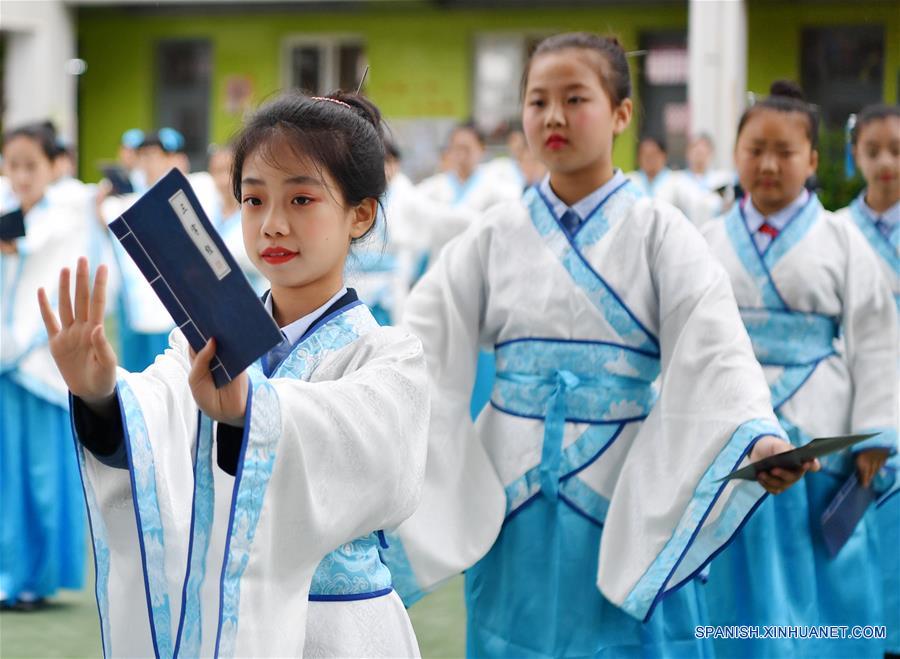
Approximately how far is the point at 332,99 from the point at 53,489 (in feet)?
9.38

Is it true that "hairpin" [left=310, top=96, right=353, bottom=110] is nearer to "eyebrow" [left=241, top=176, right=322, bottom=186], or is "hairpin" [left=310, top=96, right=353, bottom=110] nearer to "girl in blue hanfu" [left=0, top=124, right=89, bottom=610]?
"eyebrow" [left=241, top=176, right=322, bottom=186]

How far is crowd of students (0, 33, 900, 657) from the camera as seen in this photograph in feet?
6.37

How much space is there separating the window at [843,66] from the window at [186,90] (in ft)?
22.8


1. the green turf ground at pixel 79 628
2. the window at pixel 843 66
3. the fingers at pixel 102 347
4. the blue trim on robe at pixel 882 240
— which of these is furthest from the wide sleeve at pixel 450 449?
the window at pixel 843 66

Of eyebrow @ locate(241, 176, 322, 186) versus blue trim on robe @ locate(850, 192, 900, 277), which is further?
blue trim on robe @ locate(850, 192, 900, 277)

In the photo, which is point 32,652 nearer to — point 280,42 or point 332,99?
point 332,99

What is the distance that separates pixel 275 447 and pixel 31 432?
3092mm

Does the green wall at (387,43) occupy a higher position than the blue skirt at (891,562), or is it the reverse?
the green wall at (387,43)

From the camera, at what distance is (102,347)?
187 centimetres

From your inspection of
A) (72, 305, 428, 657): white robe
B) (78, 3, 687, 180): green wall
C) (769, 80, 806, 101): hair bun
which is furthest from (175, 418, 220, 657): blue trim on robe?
(78, 3, 687, 180): green wall

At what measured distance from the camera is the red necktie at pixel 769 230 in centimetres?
368

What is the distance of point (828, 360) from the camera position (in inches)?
143

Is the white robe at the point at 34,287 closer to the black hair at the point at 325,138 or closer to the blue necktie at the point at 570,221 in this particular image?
the blue necktie at the point at 570,221

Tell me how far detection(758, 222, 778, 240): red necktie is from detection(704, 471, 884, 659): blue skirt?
0.63 m
